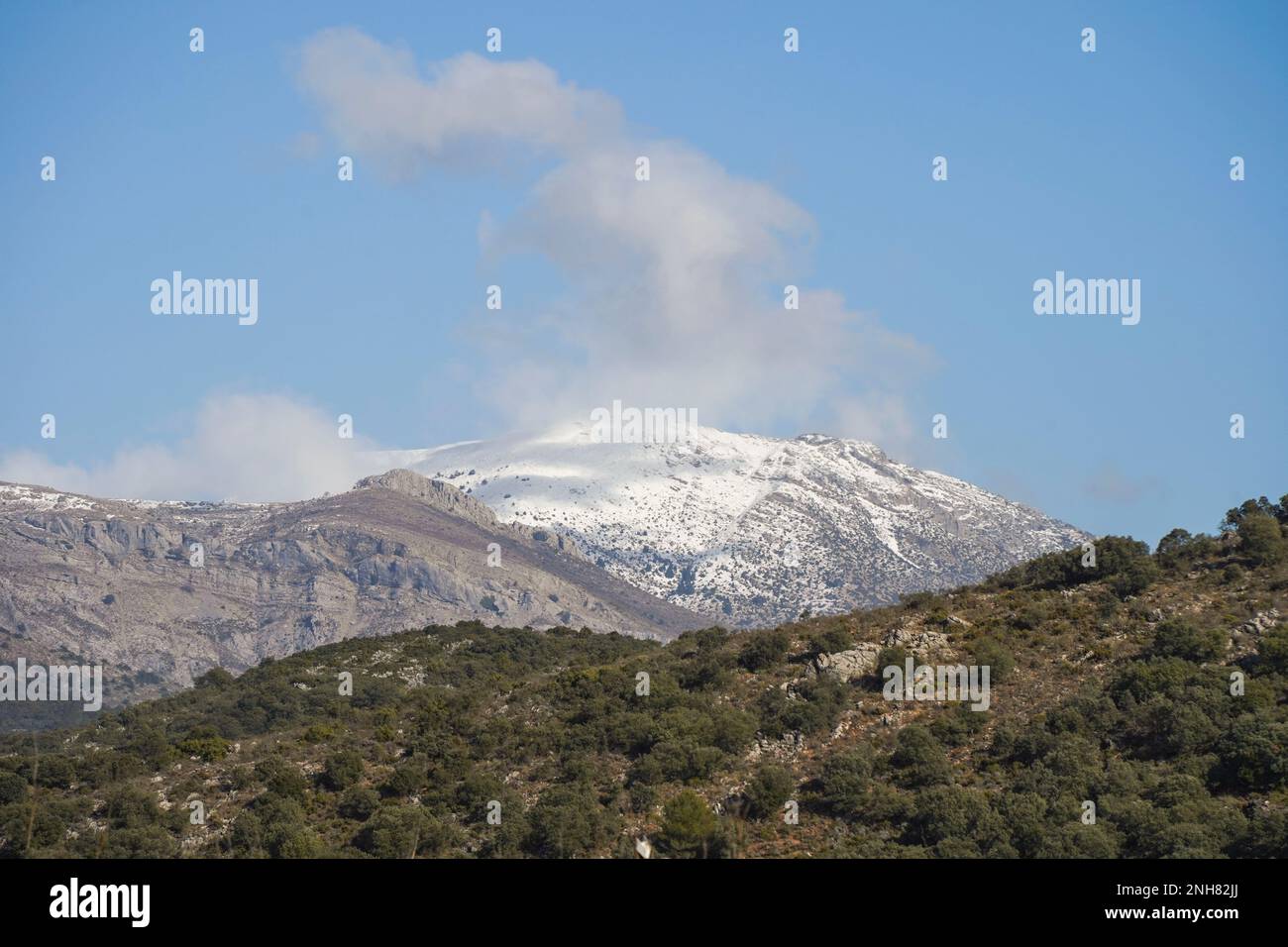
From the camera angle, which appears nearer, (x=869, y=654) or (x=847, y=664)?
(x=847, y=664)

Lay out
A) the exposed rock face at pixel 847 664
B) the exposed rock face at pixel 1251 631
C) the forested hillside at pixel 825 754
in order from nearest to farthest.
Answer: the forested hillside at pixel 825 754 → the exposed rock face at pixel 1251 631 → the exposed rock face at pixel 847 664

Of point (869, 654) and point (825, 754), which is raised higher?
point (869, 654)

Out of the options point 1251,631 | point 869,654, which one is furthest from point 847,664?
point 1251,631

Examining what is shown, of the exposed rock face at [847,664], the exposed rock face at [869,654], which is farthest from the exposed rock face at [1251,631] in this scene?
the exposed rock face at [847,664]

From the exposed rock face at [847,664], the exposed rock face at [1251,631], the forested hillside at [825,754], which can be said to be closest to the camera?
the forested hillside at [825,754]

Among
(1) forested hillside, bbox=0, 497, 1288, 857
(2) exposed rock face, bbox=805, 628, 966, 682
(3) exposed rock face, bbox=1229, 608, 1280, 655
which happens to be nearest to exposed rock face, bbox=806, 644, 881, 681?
(2) exposed rock face, bbox=805, 628, 966, 682

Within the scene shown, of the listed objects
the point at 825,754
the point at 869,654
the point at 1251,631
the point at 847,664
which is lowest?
the point at 825,754

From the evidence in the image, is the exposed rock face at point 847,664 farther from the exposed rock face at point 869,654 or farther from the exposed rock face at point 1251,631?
the exposed rock face at point 1251,631

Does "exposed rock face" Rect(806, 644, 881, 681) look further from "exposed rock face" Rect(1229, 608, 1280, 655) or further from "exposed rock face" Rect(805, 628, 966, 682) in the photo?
"exposed rock face" Rect(1229, 608, 1280, 655)

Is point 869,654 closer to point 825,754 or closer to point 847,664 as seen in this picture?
point 847,664
